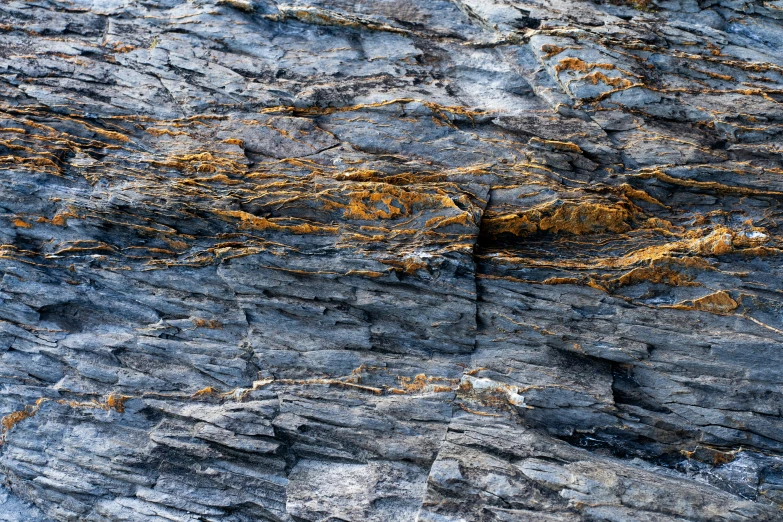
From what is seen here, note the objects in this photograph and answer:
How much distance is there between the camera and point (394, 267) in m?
13.6

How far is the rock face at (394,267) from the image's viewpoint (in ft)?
40.9

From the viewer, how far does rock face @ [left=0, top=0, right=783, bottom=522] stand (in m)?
12.5

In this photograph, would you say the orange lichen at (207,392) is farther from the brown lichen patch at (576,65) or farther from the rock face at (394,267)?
the brown lichen patch at (576,65)

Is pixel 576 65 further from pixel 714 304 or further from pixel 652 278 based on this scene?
pixel 714 304

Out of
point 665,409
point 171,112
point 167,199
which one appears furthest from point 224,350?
point 665,409

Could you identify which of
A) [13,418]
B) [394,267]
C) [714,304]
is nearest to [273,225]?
[394,267]

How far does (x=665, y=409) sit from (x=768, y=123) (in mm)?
8314

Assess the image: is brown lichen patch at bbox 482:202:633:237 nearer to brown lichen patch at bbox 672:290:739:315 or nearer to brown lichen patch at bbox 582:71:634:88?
brown lichen patch at bbox 672:290:739:315

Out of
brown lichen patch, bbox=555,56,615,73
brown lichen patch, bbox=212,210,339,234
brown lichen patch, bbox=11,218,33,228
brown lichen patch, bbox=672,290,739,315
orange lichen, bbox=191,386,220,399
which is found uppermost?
brown lichen patch, bbox=555,56,615,73

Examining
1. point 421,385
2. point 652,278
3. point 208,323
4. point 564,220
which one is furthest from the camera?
point 564,220

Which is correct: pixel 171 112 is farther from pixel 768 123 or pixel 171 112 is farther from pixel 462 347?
pixel 768 123

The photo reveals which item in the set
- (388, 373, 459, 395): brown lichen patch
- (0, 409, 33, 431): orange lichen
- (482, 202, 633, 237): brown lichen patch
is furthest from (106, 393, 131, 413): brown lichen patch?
(482, 202, 633, 237): brown lichen patch

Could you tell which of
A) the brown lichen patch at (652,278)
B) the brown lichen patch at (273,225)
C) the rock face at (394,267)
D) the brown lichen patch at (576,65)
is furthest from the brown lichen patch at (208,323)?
the brown lichen patch at (576,65)

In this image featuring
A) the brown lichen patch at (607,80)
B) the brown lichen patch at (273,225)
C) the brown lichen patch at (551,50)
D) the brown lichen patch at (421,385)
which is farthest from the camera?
the brown lichen patch at (551,50)
